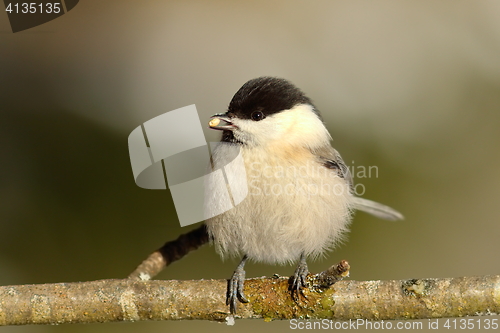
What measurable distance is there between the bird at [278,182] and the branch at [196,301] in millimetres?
130

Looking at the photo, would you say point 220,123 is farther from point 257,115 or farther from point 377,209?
point 377,209

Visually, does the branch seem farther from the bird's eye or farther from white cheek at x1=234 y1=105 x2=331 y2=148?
the bird's eye

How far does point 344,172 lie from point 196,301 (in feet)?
3.82

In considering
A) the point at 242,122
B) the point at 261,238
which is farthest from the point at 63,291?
the point at 242,122

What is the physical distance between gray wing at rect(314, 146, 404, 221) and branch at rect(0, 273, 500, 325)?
72 cm

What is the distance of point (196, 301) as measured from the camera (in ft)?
5.53

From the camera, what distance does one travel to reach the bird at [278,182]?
1917mm

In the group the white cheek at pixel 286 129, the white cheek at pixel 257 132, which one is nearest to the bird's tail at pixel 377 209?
the white cheek at pixel 286 129

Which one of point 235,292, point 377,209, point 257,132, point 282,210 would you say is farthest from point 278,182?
point 377,209

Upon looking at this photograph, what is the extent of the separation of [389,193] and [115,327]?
2363 millimetres

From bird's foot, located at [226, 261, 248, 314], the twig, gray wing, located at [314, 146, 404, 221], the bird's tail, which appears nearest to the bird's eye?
gray wing, located at [314, 146, 404, 221]

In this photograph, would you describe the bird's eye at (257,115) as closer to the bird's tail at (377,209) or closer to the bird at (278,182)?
the bird at (278,182)

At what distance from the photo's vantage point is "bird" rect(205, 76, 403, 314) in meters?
1.92

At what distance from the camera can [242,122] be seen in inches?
80.0
